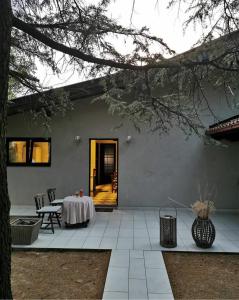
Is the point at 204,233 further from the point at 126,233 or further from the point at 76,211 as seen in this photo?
the point at 76,211

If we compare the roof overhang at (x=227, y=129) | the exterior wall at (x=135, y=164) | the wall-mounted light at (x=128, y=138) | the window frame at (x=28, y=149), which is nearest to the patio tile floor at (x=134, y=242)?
the exterior wall at (x=135, y=164)

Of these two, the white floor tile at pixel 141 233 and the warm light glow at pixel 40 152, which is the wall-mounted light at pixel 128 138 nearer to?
the warm light glow at pixel 40 152

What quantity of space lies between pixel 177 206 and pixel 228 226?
1990 millimetres

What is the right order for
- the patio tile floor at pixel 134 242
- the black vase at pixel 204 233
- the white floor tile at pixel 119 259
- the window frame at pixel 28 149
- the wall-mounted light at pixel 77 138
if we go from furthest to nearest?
the window frame at pixel 28 149 → the wall-mounted light at pixel 77 138 → the black vase at pixel 204 233 → the white floor tile at pixel 119 259 → the patio tile floor at pixel 134 242

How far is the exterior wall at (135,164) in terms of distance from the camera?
859cm

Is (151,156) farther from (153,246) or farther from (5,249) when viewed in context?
(5,249)

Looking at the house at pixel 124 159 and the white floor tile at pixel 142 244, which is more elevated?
the house at pixel 124 159

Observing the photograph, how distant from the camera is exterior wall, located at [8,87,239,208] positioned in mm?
8594

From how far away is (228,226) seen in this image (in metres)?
6.83

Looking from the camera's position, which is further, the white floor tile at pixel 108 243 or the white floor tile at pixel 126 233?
the white floor tile at pixel 126 233

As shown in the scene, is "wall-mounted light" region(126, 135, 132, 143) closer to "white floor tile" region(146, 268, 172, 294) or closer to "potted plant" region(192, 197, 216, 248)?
"potted plant" region(192, 197, 216, 248)

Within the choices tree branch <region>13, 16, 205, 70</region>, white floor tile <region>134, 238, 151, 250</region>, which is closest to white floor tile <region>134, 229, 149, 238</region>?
white floor tile <region>134, 238, 151, 250</region>

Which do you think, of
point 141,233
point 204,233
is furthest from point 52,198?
point 204,233

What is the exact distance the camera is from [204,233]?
16.7ft
